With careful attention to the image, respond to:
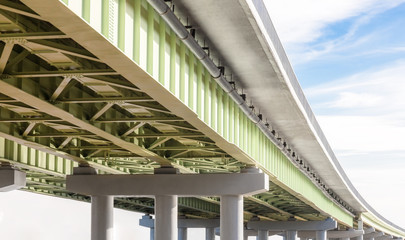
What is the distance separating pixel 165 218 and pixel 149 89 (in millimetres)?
18796

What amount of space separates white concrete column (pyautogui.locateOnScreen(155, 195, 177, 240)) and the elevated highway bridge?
22cm

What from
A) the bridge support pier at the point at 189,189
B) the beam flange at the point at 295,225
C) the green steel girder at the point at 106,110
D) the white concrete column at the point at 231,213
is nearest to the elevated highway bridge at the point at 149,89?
the green steel girder at the point at 106,110

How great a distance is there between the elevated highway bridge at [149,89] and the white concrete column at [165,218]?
0.22 meters

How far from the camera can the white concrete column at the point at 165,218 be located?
36.5 meters

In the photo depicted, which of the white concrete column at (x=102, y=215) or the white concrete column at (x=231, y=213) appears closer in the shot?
the white concrete column at (x=231, y=213)

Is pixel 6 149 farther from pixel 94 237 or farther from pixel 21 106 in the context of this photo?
pixel 21 106

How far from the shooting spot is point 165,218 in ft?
121

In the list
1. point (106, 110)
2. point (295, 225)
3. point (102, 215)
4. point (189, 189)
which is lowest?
point (295, 225)

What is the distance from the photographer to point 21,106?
23.4 meters

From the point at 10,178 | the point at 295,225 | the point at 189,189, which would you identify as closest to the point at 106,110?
the point at 10,178

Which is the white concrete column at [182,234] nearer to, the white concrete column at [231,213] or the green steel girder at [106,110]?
the green steel girder at [106,110]

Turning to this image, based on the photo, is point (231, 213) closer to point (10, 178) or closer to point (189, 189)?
point (189, 189)

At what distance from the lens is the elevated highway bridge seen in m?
15.8

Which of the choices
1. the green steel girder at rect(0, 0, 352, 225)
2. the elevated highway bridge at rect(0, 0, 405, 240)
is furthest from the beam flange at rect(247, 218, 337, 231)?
the green steel girder at rect(0, 0, 352, 225)
